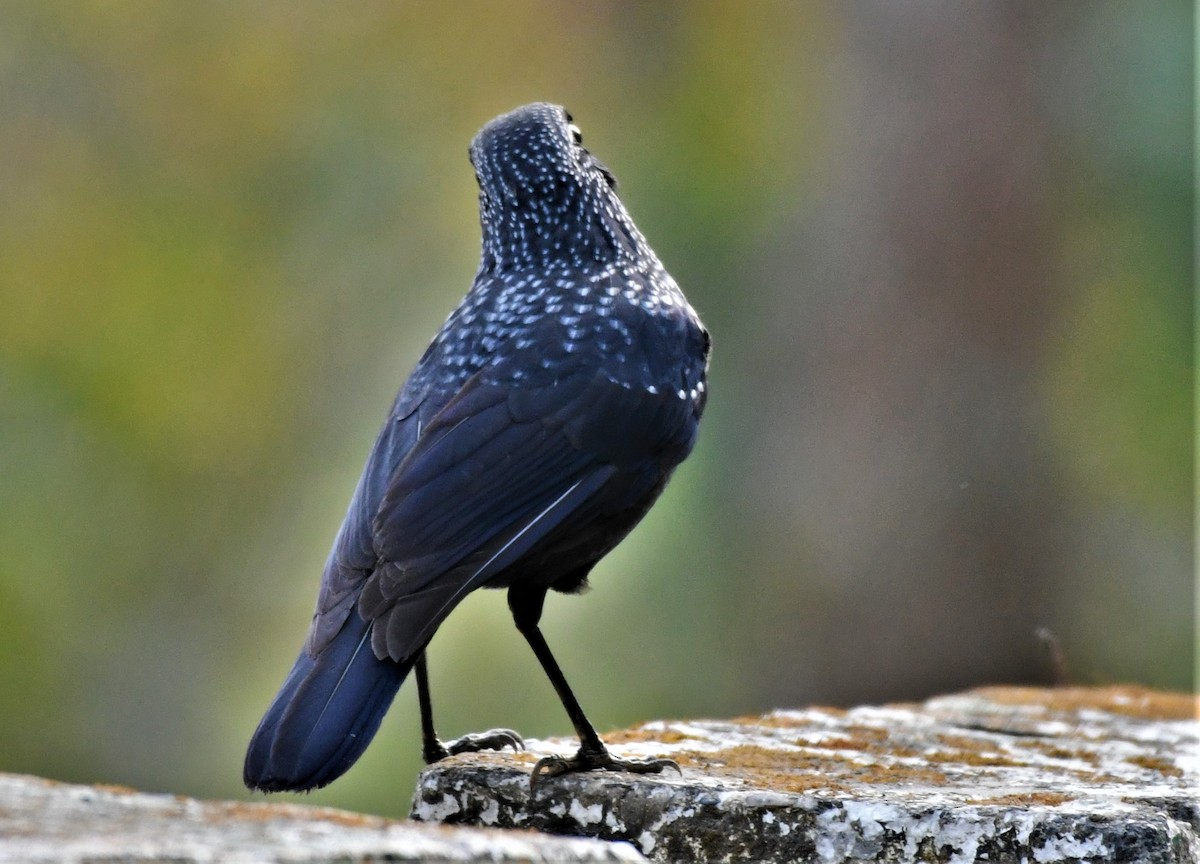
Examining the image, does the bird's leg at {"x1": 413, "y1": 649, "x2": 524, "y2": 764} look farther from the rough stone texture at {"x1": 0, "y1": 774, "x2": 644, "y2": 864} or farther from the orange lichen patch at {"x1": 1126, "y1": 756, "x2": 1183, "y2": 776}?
the orange lichen patch at {"x1": 1126, "y1": 756, "x2": 1183, "y2": 776}

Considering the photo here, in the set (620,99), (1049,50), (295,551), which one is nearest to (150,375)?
(295,551)

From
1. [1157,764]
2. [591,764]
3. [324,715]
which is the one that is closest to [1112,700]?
[1157,764]

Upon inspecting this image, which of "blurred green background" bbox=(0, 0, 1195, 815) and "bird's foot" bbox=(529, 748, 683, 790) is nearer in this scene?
"bird's foot" bbox=(529, 748, 683, 790)

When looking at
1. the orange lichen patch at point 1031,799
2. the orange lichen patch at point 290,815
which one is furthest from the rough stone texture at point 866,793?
the orange lichen patch at point 290,815

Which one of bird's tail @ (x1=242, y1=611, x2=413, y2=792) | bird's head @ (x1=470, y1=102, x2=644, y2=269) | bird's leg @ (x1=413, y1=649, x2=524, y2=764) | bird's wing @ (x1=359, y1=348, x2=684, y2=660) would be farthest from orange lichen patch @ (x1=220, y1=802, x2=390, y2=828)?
bird's head @ (x1=470, y1=102, x2=644, y2=269)

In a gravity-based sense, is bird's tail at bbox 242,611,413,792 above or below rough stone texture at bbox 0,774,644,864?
above

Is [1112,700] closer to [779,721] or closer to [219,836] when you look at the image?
[779,721]
